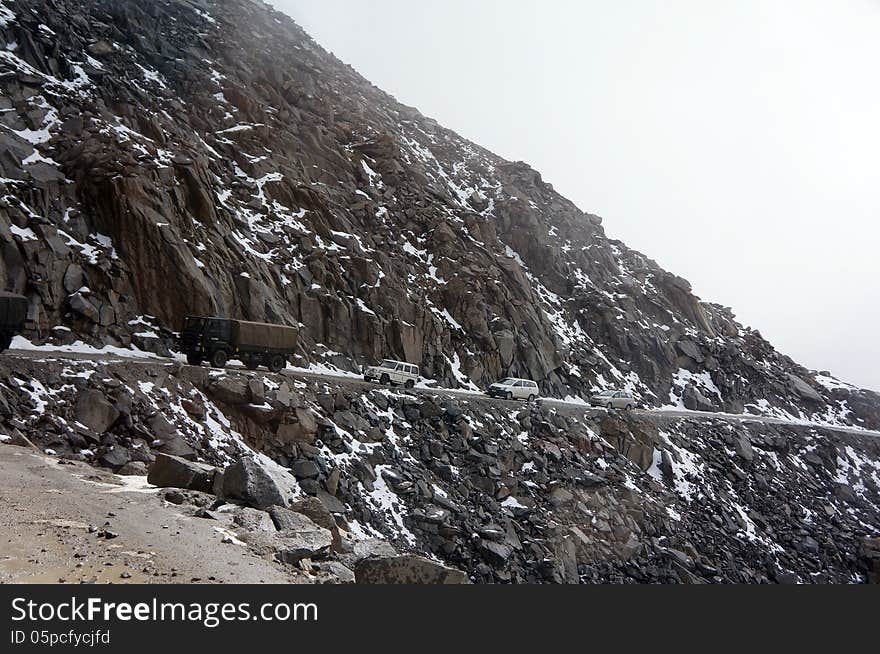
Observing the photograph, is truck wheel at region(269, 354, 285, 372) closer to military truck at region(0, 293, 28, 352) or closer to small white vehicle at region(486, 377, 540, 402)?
military truck at region(0, 293, 28, 352)

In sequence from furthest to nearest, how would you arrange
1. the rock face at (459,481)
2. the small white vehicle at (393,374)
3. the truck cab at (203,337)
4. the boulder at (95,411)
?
the small white vehicle at (393,374)
the truck cab at (203,337)
the boulder at (95,411)
the rock face at (459,481)

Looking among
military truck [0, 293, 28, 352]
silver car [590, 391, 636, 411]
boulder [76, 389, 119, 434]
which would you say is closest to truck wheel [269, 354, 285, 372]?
boulder [76, 389, 119, 434]

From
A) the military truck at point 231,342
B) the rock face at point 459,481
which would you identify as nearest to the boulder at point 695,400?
the rock face at point 459,481

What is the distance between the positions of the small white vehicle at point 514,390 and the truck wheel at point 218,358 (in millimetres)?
15823

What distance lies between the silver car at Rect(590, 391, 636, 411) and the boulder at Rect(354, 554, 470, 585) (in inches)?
1246

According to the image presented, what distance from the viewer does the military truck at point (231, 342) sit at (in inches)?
905

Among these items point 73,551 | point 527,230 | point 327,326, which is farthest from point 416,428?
point 527,230

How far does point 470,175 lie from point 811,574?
46.8 meters

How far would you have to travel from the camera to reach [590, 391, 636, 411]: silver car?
37781mm

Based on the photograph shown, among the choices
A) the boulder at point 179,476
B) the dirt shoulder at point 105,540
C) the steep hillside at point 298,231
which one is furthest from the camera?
the steep hillside at point 298,231

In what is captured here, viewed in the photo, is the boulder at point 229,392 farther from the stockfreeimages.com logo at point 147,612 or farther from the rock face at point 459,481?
the stockfreeimages.com logo at point 147,612

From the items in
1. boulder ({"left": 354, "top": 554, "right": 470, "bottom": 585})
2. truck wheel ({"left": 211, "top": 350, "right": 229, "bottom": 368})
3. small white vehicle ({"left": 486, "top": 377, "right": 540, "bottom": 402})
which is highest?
small white vehicle ({"left": 486, "top": 377, "right": 540, "bottom": 402})

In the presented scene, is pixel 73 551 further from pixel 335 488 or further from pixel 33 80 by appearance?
pixel 33 80

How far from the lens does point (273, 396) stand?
20969 millimetres
